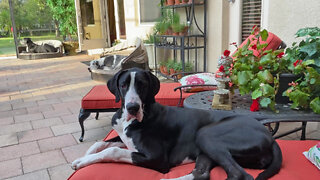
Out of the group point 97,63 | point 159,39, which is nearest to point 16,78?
point 97,63

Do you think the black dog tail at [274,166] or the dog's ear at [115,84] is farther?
the dog's ear at [115,84]

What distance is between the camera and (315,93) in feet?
6.53

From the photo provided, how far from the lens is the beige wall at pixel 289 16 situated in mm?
3340

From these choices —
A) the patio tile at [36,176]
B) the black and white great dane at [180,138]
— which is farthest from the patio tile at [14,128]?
the black and white great dane at [180,138]

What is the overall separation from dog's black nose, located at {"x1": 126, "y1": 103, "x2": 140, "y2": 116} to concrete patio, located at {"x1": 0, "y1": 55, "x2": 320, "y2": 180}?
47.4 inches

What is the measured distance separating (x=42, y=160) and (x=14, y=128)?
1201 millimetres

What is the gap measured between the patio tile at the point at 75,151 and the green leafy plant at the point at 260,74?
64.7 inches

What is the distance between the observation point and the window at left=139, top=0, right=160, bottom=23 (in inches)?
313

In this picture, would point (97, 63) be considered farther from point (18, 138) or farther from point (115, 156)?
point (115, 156)

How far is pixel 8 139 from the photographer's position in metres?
3.26

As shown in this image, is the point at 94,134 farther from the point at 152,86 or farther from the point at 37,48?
the point at 37,48

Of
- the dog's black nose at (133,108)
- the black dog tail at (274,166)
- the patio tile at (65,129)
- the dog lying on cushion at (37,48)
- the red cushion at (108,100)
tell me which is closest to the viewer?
the black dog tail at (274,166)

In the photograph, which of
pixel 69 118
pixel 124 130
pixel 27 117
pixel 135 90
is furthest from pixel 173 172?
pixel 27 117

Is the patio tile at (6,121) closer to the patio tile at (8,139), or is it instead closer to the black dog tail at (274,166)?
the patio tile at (8,139)
